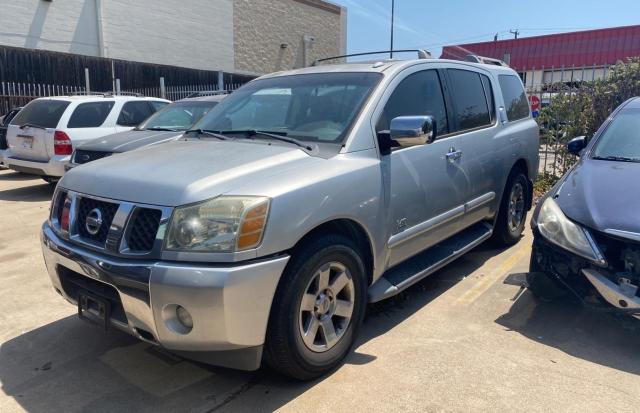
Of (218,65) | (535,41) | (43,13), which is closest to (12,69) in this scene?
(43,13)

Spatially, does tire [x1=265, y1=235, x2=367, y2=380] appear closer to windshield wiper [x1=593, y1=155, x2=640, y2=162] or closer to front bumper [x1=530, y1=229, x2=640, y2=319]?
front bumper [x1=530, y1=229, x2=640, y2=319]

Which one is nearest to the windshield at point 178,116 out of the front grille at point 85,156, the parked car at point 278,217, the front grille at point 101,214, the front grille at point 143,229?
the front grille at point 85,156

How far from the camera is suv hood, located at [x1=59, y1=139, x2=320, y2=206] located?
2.66 metres

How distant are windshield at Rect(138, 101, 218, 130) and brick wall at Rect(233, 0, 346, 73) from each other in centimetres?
1642

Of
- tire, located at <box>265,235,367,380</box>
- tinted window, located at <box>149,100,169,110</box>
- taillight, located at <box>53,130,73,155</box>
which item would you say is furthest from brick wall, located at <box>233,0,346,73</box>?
tire, located at <box>265,235,367,380</box>

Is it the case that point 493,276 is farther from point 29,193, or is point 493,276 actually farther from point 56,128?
point 29,193

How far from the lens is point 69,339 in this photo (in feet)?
11.9

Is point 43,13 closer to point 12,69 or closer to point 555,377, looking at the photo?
point 12,69

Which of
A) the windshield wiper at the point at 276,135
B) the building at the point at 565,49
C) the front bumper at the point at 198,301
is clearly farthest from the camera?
the building at the point at 565,49

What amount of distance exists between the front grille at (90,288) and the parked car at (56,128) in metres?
6.08

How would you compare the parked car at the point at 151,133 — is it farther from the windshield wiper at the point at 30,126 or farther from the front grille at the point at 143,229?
the front grille at the point at 143,229

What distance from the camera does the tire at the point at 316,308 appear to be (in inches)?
108

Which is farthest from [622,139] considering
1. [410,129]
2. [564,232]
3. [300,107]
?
[300,107]

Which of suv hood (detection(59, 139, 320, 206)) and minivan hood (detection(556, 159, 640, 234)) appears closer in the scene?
suv hood (detection(59, 139, 320, 206))
